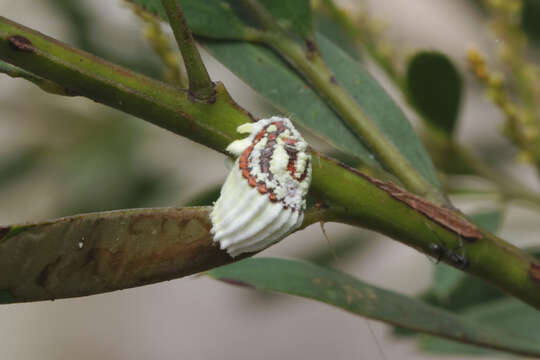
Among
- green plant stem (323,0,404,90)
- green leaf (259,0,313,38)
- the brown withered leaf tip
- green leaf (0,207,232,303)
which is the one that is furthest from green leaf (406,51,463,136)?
green leaf (0,207,232,303)

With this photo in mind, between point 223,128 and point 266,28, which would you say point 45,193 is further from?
point 223,128

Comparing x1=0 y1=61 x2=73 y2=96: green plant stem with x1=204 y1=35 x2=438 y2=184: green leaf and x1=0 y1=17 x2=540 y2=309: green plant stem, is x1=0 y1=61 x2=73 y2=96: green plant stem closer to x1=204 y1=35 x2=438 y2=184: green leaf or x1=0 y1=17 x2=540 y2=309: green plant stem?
x1=0 y1=17 x2=540 y2=309: green plant stem

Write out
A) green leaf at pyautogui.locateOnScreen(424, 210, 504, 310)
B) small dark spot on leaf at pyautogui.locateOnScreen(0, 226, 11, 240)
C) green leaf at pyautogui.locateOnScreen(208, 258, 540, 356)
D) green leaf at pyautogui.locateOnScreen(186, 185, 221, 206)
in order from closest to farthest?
small dark spot on leaf at pyautogui.locateOnScreen(0, 226, 11, 240), green leaf at pyautogui.locateOnScreen(208, 258, 540, 356), green leaf at pyautogui.locateOnScreen(186, 185, 221, 206), green leaf at pyautogui.locateOnScreen(424, 210, 504, 310)

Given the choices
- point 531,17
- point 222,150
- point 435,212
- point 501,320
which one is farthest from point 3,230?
point 531,17

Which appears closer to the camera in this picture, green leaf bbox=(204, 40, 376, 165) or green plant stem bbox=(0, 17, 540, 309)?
green plant stem bbox=(0, 17, 540, 309)

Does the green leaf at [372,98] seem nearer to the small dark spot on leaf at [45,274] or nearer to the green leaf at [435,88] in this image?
the green leaf at [435,88]

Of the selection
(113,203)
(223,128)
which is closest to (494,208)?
(223,128)
